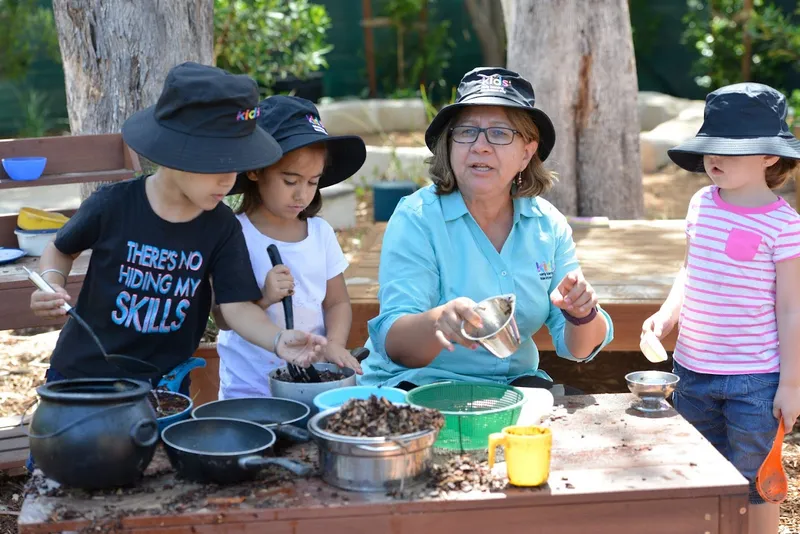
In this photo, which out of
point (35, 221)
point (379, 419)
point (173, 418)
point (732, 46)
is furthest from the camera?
point (732, 46)

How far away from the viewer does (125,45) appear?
4.05 metres

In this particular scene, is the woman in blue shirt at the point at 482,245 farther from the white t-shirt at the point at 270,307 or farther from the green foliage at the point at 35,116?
the green foliage at the point at 35,116

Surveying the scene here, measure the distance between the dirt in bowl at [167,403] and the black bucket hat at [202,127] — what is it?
56 cm

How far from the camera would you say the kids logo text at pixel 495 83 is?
292 centimetres

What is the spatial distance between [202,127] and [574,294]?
1051 mm

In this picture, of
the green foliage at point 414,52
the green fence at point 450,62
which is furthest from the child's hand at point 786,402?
the green fence at point 450,62

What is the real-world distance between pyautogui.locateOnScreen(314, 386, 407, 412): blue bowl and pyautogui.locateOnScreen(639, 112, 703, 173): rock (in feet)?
25.9

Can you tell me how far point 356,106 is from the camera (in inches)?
460

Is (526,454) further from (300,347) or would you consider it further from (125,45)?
(125,45)

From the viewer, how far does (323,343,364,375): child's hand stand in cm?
270

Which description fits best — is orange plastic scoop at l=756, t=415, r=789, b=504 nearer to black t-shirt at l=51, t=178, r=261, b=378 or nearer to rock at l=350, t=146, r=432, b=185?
black t-shirt at l=51, t=178, r=261, b=378

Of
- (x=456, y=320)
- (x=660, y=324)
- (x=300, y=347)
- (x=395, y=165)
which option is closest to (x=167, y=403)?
(x=300, y=347)

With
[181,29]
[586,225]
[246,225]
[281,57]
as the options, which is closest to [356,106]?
[281,57]

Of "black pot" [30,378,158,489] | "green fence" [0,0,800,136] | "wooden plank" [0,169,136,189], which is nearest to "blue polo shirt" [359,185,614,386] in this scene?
"black pot" [30,378,158,489]
